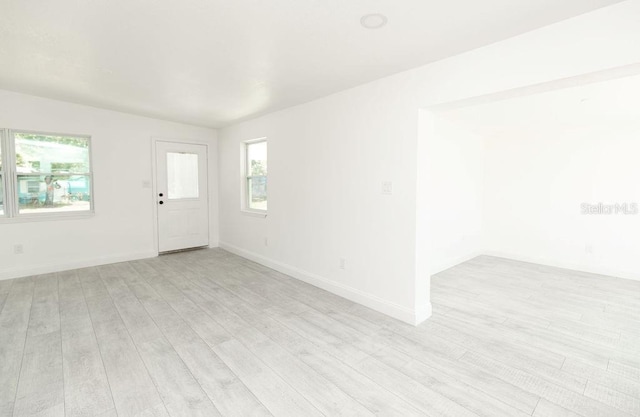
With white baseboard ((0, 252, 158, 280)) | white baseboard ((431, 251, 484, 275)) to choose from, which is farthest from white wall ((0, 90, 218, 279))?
white baseboard ((431, 251, 484, 275))

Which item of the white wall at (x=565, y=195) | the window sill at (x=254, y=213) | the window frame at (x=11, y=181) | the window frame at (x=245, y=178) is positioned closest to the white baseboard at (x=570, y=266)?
the white wall at (x=565, y=195)

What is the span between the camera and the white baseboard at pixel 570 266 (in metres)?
4.18

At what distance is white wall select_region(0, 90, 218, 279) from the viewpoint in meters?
4.07

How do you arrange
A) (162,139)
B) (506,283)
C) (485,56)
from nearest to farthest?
(485,56) < (506,283) < (162,139)

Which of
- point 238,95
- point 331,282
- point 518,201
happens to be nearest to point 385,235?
point 331,282

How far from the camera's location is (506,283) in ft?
13.1

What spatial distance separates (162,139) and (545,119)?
18.9 feet

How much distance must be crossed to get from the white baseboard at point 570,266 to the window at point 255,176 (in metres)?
4.12

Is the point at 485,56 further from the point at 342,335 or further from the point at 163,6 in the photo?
Result: the point at 342,335

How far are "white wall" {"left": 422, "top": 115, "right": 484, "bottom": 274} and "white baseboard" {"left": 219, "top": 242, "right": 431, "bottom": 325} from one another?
149 cm

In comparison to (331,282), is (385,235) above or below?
above

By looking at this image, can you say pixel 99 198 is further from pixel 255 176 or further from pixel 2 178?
pixel 255 176

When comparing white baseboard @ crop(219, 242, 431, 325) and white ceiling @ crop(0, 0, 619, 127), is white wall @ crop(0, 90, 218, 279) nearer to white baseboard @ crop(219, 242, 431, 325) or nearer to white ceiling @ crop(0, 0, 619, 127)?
white ceiling @ crop(0, 0, 619, 127)

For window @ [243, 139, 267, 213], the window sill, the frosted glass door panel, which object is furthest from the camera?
the frosted glass door panel
